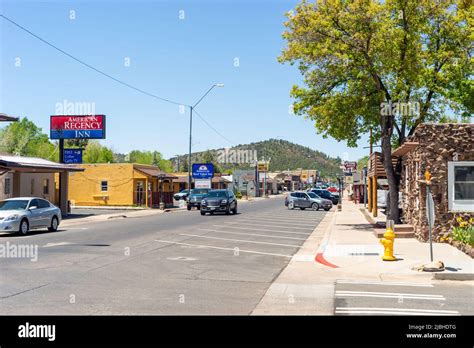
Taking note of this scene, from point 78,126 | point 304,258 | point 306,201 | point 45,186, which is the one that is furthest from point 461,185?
point 78,126

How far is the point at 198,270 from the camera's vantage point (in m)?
13.2

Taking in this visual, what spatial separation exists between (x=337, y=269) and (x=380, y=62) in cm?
1247

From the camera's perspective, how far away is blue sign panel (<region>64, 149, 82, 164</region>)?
4846 centimetres

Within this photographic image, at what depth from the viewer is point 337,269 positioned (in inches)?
544

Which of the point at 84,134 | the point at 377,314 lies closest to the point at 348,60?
the point at 377,314

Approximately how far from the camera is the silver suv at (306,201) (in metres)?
48.7

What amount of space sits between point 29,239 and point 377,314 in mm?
14994

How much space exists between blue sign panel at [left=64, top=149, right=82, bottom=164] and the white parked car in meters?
24.7

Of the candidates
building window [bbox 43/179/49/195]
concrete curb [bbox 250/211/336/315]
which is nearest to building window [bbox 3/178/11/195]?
building window [bbox 43/179/49/195]

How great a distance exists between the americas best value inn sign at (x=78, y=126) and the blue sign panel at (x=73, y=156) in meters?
2.38

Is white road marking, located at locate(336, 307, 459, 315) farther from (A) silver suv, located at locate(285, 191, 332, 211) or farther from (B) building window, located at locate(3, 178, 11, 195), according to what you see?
(A) silver suv, located at locate(285, 191, 332, 211)

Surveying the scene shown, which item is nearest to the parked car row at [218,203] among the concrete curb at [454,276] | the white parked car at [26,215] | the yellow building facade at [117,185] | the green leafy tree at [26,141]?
the white parked car at [26,215]
